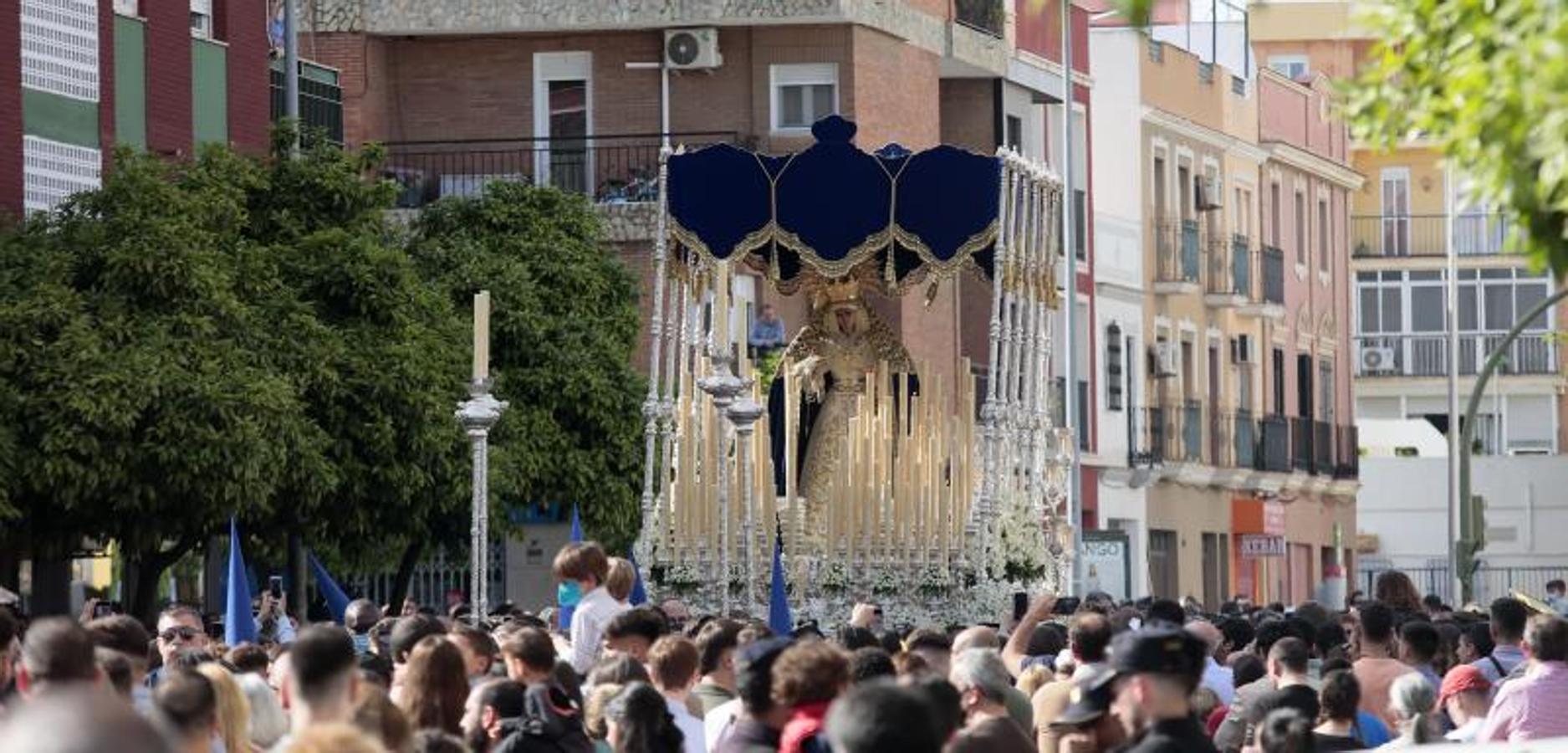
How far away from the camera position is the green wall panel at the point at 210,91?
120 feet

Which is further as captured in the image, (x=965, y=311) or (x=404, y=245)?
(x=965, y=311)

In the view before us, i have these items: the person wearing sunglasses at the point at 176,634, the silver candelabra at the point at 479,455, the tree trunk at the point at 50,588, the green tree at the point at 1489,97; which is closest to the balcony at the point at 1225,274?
the tree trunk at the point at 50,588

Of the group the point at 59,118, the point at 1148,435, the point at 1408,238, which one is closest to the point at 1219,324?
the point at 1148,435

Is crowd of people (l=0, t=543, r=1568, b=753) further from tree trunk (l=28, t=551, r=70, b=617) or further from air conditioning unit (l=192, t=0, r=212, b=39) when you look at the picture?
air conditioning unit (l=192, t=0, r=212, b=39)

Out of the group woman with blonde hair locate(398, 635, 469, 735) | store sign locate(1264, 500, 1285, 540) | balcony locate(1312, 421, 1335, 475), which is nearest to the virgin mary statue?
woman with blonde hair locate(398, 635, 469, 735)

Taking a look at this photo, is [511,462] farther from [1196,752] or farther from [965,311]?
[1196,752]

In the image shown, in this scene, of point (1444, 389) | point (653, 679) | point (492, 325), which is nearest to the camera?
point (653, 679)

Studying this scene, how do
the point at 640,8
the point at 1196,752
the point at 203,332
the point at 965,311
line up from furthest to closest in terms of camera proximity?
1. the point at 965,311
2. the point at 640,8
3. the point at 203,332
4. the point at 1196,752

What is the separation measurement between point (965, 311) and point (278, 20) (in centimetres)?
1166

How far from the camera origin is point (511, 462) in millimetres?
34812

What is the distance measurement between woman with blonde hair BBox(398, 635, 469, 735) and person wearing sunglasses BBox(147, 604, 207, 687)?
3.75m

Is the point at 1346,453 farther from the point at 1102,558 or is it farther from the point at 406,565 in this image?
the point at 406,565


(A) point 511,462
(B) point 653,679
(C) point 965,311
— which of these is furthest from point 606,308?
(B) point 653,679

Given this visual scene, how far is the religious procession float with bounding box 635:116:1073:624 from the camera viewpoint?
2803cm
